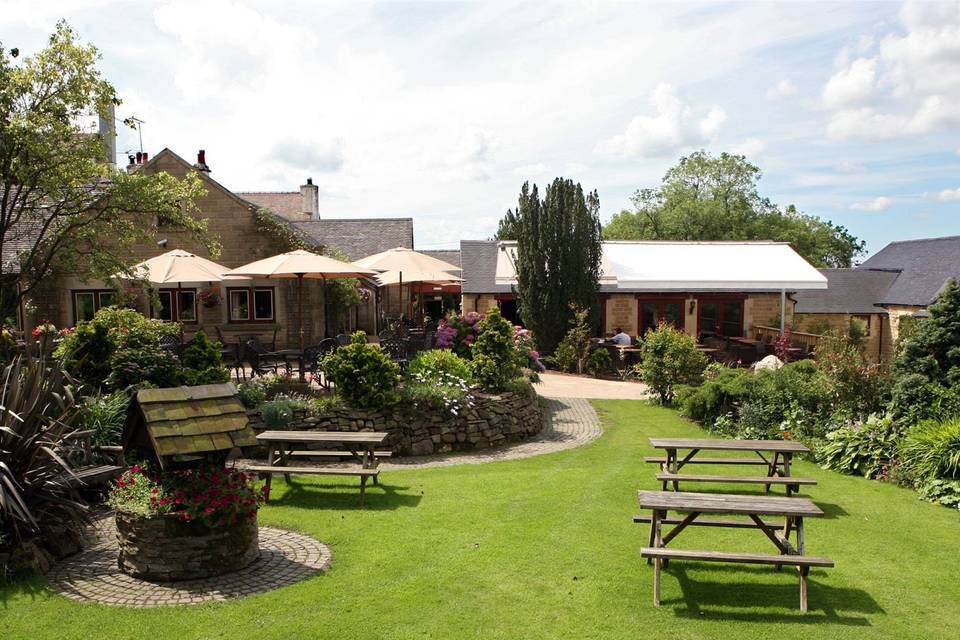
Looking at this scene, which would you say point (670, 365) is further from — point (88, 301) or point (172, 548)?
point (88, 301)

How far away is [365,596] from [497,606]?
113 centimetres

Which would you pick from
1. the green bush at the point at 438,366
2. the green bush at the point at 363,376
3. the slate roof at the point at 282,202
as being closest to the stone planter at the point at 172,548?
the green bush at the point at 363,376

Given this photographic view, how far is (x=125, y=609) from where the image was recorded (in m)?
5.61

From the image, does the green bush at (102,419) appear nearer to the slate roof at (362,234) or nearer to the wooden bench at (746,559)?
the wooden bench at (746,559)

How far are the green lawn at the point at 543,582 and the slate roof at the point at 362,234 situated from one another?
85.5ft

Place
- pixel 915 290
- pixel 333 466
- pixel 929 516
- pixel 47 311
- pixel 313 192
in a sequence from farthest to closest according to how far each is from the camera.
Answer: pixel 313 192, pixel 915 290, pixel 47 311, pixel 333 466, pixel 929 516

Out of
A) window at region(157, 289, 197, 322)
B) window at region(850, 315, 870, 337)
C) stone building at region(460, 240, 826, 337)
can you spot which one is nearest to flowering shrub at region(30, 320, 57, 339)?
window at region(157, 289, 197, 322)

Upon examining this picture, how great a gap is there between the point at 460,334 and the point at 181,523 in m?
9.75

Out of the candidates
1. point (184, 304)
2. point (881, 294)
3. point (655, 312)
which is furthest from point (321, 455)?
point (881, 294)

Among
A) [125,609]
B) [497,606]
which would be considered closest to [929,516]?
[497,606]

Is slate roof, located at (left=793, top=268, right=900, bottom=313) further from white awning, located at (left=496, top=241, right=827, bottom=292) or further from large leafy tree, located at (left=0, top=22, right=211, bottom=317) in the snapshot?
large leafy tree, located at (left=0, top=22, right=211, bottom=317)

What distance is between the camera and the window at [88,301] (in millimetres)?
20062

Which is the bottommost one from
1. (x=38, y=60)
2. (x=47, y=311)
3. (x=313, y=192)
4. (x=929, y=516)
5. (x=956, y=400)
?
(x=929, y=516)

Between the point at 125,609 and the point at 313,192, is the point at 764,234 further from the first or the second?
the point at 125,609
